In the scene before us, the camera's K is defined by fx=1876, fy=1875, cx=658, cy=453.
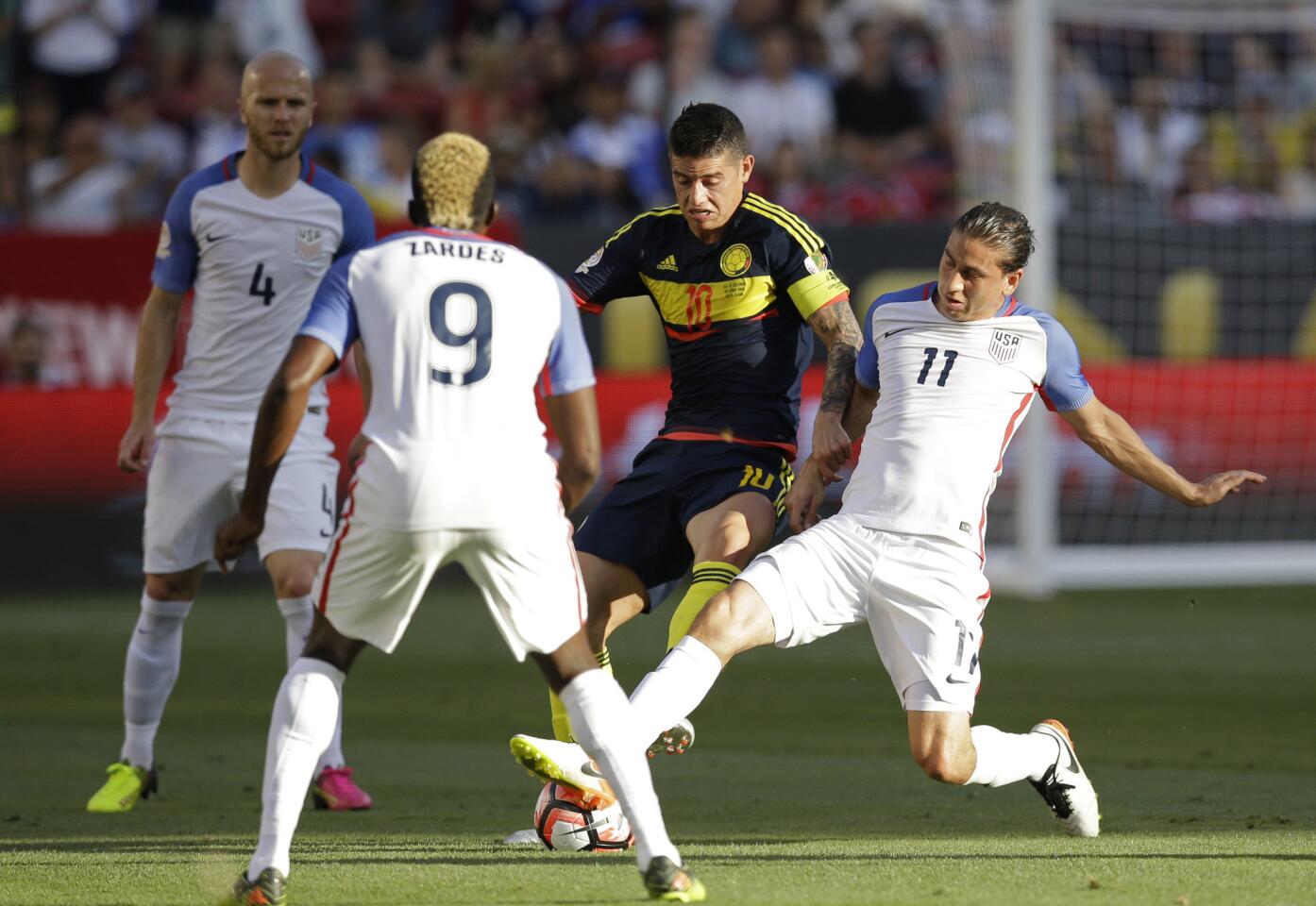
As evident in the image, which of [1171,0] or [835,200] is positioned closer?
[1171,0]

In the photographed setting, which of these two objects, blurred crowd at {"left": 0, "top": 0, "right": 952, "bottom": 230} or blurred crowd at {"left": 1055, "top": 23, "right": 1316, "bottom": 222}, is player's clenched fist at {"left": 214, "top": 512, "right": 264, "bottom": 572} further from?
blurred crowd at {"left": 1055, "top": 23, "right": 1316, "bottom": 222}

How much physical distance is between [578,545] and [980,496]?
4.34ft

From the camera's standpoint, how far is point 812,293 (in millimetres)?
5938

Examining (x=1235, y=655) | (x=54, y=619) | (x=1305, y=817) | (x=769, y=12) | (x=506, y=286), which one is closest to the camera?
(x=506, y=286)

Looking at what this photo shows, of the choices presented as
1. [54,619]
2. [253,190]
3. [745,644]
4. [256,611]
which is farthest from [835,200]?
[745,644]

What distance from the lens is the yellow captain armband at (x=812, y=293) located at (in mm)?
5941

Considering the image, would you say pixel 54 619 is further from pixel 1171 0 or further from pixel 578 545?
pixel 1171 0

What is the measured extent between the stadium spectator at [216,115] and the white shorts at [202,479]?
27.1ft

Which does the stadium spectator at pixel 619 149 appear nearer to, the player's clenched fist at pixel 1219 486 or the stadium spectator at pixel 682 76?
the stadium spectator at pixel 682 76

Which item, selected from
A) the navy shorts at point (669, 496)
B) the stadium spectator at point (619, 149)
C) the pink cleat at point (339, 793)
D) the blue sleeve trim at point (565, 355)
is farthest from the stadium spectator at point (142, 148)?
the blue sleeve trim at point (565, 355)

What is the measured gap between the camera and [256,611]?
1224 cm

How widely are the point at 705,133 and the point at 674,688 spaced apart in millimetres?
1719

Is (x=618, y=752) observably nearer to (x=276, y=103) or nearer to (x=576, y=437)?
(x=576, y=437)

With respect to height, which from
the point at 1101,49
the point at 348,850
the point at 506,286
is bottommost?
the point at 348,850
